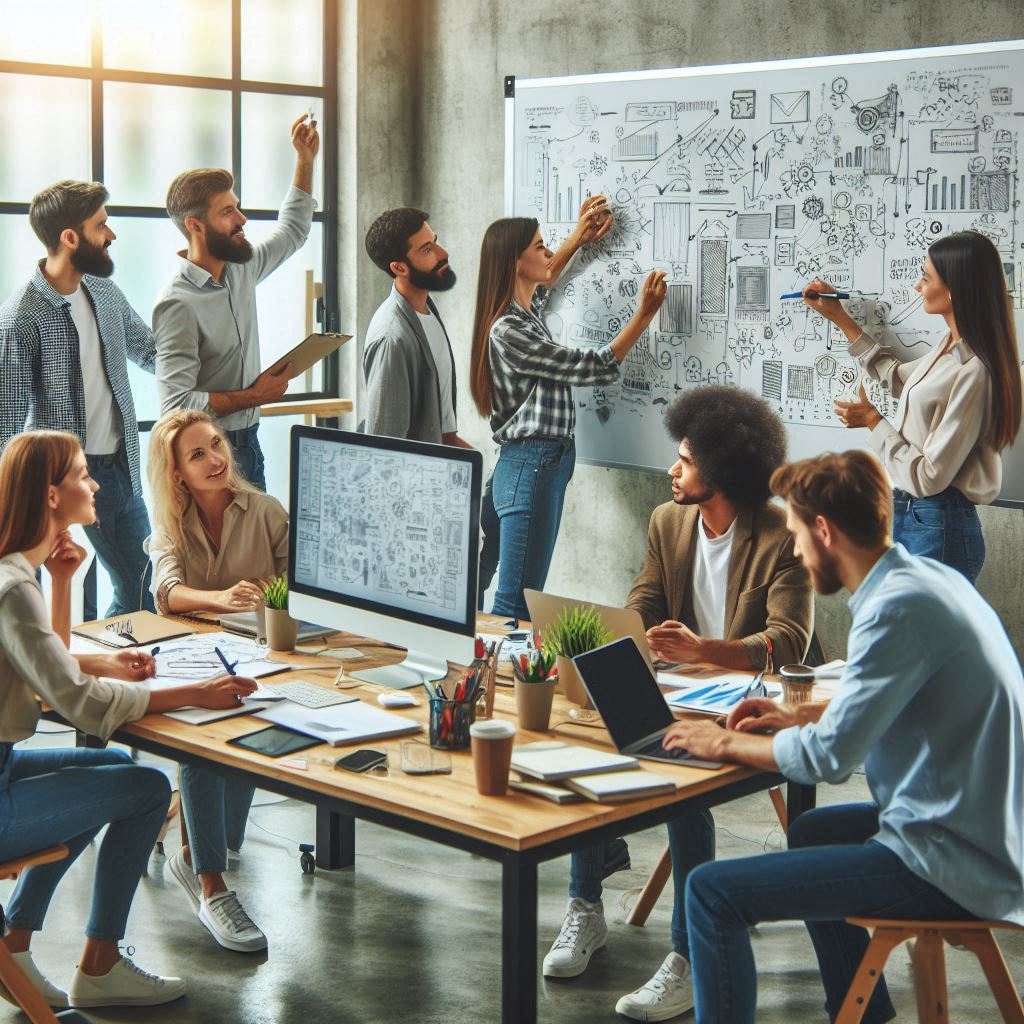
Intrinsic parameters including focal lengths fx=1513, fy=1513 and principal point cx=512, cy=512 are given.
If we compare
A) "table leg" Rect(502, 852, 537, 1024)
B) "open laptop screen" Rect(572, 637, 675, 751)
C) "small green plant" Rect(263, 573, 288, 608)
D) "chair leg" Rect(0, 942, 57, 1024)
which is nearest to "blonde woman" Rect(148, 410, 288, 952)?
"small green plant" Rect(263, 573, 288, 608)

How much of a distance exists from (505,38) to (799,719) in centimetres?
374

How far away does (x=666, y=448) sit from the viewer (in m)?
5.28

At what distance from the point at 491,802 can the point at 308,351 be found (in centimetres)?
263

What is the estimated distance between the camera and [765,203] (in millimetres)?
4871

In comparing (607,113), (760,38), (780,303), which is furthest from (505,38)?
(780,303)

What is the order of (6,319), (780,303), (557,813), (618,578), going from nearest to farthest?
(557,813)
(6,319)
(780,303)
(618,578)

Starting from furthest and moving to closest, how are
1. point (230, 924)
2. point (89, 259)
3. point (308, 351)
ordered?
point (308, 351) → point (89, 259) → point (230, 924)

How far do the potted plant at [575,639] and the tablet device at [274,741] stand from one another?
0.49 m

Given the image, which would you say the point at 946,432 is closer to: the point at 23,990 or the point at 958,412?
the point at 958,412

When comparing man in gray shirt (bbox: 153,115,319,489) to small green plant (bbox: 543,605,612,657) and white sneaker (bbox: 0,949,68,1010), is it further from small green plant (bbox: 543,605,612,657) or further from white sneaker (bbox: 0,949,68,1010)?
small green plant (bbox: 543,605,612,657)

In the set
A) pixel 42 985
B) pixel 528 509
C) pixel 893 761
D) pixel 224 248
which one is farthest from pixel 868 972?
pixel 224 248

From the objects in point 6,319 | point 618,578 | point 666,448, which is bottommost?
point 618,578

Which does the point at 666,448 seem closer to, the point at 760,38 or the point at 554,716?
the point at 760,38

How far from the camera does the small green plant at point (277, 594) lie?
134 inches
